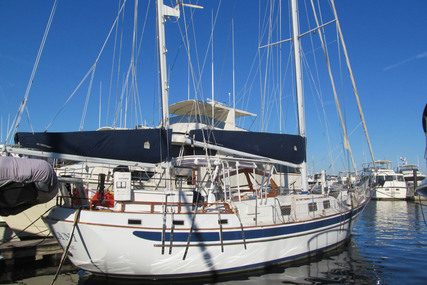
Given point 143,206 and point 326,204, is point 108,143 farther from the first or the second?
point 326,204

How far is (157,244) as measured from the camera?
9.04 metres

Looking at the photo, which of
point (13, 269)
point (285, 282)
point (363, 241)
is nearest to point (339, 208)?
point (363, 241)

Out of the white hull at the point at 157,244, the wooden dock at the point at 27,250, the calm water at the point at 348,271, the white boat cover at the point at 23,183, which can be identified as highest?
the white boat cover at the point at 23,183

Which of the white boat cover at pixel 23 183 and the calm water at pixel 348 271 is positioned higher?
the white boat cover at pixel 23 183

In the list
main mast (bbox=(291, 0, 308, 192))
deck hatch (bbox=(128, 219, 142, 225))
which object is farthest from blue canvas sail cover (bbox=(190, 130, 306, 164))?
deck hatch (bbox=(128, 219, 142, 225))

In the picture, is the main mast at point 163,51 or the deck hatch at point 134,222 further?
the main mast at point 163,51

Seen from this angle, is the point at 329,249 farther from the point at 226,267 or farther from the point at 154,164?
the point at 154,164

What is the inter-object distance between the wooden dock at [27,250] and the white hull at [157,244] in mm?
4142

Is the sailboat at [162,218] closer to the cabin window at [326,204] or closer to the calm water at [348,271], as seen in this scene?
the calm water at [348,271]

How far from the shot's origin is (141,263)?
357 inches

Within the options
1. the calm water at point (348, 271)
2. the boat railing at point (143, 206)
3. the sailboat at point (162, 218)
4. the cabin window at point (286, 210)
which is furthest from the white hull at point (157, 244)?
the cabin window at point (286, 210)

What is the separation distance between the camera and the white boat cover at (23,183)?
21.7ft

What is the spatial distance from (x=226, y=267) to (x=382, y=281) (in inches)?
195

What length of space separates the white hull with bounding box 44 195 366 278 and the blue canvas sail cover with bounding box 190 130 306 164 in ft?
10.4
